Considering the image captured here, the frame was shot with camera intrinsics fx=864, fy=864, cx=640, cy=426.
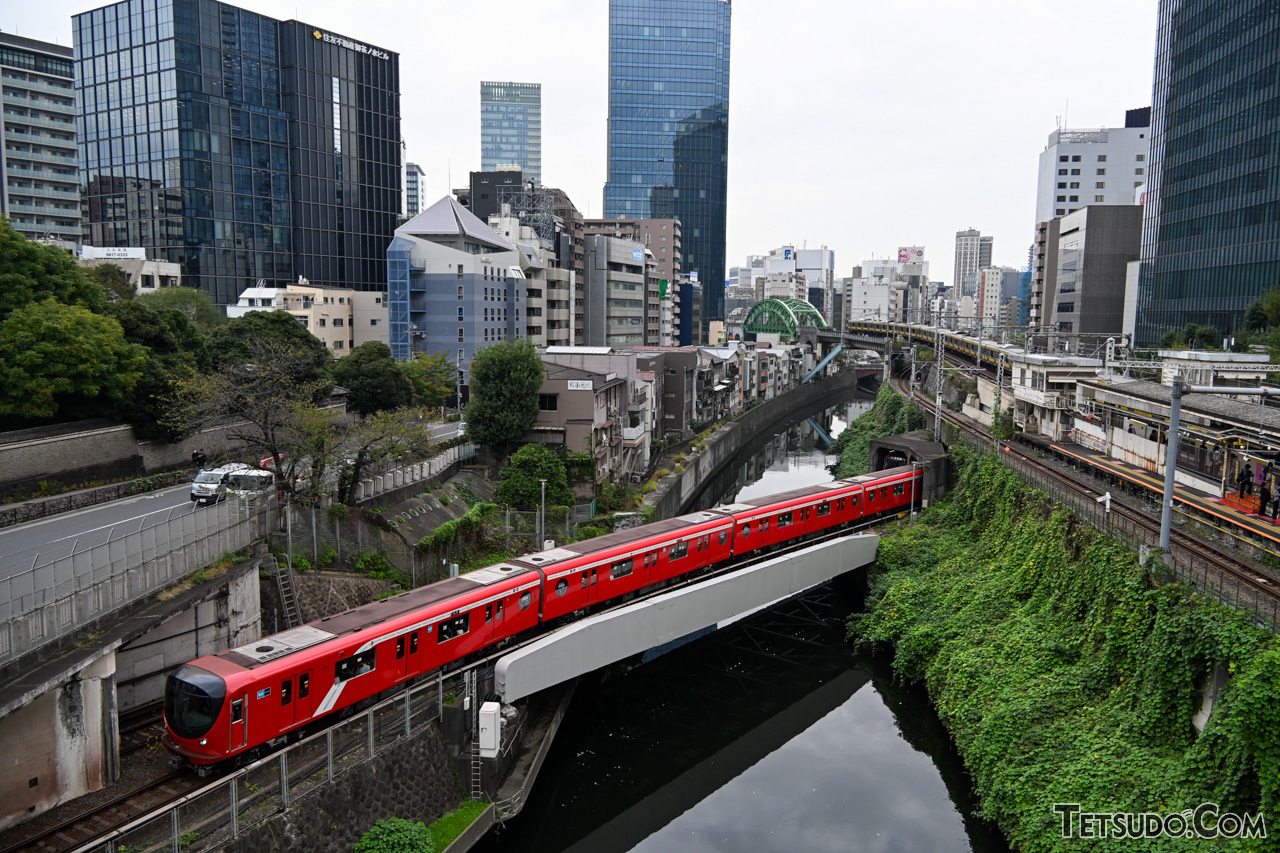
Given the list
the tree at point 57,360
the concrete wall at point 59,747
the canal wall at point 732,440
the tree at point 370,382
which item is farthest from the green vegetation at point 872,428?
the concrete wall at point 59,747

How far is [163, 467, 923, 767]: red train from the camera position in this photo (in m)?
12.8

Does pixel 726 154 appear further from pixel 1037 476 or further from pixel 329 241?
pixel 1037 476

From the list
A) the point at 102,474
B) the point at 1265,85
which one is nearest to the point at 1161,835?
the point at 102,474

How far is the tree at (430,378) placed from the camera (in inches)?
1724

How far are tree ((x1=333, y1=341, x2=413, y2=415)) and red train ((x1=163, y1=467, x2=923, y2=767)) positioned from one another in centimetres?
1902

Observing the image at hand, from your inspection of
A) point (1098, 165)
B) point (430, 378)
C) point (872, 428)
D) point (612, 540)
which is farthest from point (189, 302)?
point (1098, 165)

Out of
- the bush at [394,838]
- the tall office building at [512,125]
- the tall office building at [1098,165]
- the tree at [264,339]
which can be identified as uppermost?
the tall office building at [512,125]

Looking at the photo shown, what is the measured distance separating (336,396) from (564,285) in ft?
→ 100

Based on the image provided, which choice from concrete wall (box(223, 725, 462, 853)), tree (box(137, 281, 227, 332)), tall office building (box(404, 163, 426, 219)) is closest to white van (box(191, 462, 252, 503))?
concrete wall (box(223, 725, 462, 853))

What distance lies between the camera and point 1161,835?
41.2 ft

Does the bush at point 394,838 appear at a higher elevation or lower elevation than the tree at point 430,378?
lower

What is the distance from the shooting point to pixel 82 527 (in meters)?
20.0

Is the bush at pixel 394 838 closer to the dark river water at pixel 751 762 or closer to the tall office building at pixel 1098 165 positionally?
the dark river water at pixel 751 762

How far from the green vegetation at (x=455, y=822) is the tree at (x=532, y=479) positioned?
15.2 metres
